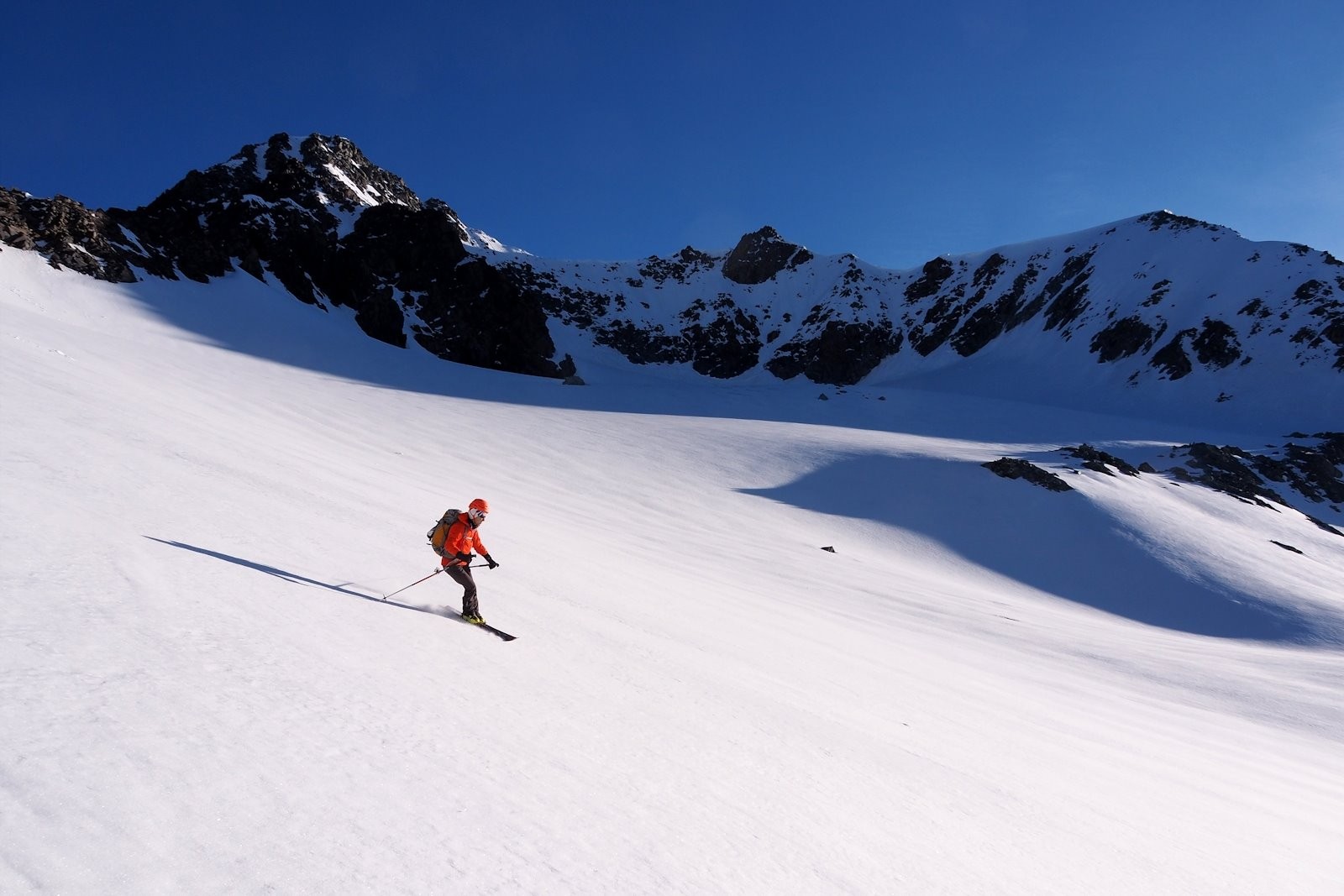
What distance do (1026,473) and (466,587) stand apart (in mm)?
27122

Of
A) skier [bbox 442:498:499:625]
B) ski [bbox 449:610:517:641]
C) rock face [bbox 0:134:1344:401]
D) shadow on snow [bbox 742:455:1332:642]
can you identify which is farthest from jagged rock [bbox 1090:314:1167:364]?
ski [bbox 449:610:517:641]

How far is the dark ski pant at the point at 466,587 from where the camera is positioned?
6801 mm

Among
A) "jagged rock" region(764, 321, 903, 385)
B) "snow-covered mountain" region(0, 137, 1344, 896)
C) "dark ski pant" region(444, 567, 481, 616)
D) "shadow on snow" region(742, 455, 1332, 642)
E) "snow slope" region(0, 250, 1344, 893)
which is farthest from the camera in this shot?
"jagged rock" region(764, 321, 903, 385)

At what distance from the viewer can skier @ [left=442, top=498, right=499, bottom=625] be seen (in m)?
6.84

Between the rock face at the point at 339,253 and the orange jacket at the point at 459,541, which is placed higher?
the rock face at the point at 339,253

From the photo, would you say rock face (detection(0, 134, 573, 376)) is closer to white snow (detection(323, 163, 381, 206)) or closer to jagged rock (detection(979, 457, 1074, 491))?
white snow (detection(323, 163, 381, 206))

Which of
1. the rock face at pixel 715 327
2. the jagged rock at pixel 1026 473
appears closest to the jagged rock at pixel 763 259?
the rock face at pixel 715 327

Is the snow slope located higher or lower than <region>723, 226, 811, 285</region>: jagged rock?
lower

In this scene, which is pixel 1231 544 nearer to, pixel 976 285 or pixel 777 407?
pixel 777 407

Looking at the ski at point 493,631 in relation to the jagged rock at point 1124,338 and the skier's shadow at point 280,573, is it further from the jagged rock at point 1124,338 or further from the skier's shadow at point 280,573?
the jagged rock at point 1124,338

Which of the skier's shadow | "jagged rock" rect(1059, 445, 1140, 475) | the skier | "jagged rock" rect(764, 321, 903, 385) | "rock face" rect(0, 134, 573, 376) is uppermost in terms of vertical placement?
"jagged rock" rect(764, 321, 903, 385)

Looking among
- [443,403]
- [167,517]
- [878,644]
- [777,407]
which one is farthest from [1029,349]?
[167,517]

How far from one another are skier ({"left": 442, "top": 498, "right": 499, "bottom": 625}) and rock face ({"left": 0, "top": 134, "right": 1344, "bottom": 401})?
43.4 metres

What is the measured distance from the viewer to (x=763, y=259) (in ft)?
427
